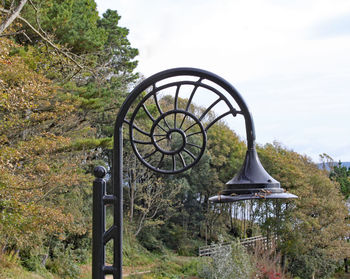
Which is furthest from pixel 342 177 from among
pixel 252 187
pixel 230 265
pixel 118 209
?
pixel 118 209

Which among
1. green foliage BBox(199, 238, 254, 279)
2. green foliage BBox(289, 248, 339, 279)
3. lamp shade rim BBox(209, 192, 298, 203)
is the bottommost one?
green foliage BBox(289, 248, 339, 279)

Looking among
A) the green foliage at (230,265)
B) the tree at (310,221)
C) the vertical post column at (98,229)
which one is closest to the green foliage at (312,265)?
the tree at (310,221)

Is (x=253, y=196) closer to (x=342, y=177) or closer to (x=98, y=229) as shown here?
(x=98, y=229)

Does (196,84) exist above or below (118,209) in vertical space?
above

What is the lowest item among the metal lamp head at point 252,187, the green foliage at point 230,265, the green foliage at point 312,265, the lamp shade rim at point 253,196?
the green foliage at point 312,265

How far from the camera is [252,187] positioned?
2008 mm

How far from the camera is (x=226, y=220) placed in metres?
18.7

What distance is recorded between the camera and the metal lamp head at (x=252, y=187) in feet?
6.44

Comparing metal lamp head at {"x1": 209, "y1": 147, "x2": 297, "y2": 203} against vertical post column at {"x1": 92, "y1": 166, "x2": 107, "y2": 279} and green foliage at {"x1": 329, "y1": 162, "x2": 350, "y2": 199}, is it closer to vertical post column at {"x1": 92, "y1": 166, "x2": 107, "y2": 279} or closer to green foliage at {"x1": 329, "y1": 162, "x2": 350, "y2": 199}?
vertical post column at {"x1": 92, "y1": 166, "x2": 107, "y2": 279}

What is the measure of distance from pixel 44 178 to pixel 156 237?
9.74m

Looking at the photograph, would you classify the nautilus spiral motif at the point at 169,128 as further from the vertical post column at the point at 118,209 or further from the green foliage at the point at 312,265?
the green foliage at the point at 312,265

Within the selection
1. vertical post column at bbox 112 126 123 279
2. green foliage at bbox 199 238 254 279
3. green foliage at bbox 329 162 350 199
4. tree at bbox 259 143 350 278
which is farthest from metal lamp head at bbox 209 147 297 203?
green foliage at bbox 329 162 350 199

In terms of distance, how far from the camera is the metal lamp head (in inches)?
77.3

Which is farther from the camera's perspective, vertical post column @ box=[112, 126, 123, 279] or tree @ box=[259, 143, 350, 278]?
tree @ box=[259, 143, 350, 278]
